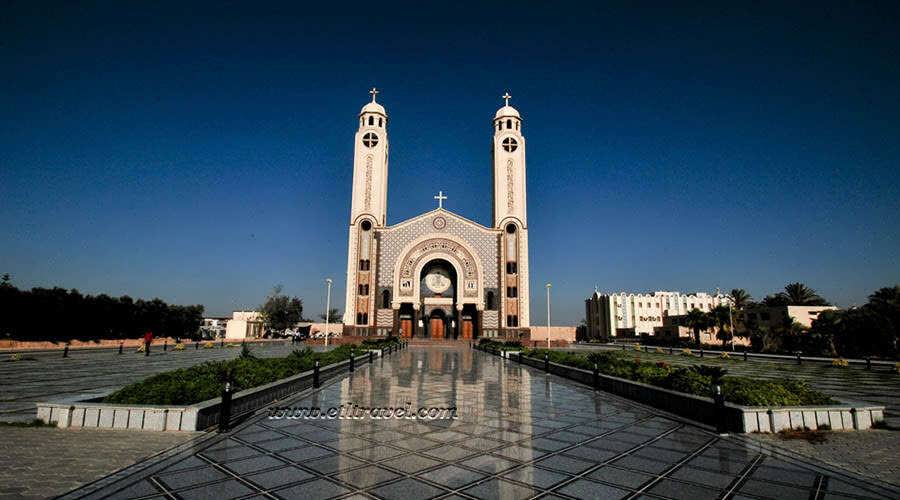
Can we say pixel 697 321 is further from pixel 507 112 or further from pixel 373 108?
pixel 373 108

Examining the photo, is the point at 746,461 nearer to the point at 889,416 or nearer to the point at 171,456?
the point at 889,416

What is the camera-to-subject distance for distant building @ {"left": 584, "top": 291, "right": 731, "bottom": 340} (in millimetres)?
87875

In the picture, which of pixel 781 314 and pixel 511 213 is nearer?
pixel 511 213

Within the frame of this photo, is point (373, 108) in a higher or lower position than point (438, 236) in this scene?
higher

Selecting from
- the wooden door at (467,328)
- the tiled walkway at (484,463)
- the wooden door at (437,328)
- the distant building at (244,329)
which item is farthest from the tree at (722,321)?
the distant building at (244,329)

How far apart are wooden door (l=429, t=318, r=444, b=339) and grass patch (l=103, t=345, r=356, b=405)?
35.7 metres

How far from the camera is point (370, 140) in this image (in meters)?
51.4

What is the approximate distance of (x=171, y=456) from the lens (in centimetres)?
562

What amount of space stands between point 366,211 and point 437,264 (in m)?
9.77

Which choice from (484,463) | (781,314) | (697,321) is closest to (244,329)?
(697,321)

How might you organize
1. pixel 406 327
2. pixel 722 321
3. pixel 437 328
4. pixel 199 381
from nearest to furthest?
pixel 199 381
pixel 722 321
pixel 406 327
pixel 437 328

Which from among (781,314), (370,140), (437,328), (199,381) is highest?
(370,140)

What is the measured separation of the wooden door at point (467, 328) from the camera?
1891 inches

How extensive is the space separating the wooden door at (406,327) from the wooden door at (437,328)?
7.30 feet
